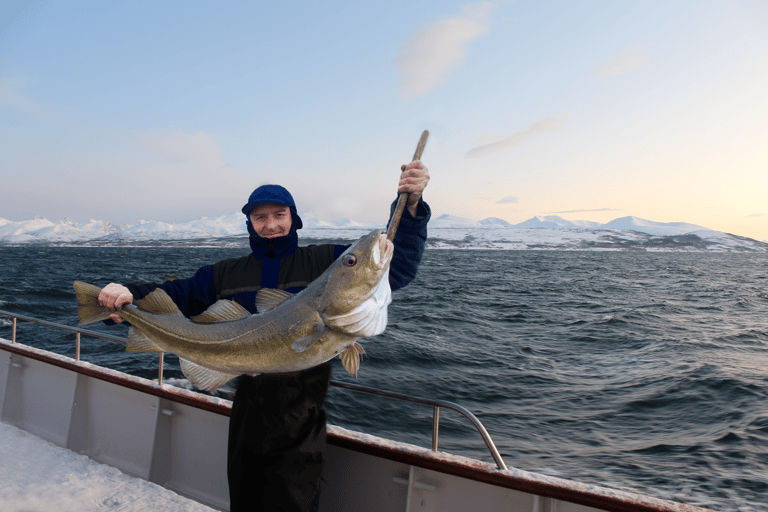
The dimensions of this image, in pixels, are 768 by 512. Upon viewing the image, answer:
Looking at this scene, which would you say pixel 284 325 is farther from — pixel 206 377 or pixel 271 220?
pixel 271 220

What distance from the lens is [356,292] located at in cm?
225

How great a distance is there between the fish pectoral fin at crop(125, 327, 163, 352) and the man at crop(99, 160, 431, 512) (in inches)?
7.6

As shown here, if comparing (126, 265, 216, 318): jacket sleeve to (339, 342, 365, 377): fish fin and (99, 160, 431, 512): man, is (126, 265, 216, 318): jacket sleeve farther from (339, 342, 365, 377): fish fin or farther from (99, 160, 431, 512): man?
(339, 342, 365, 377): fish fin

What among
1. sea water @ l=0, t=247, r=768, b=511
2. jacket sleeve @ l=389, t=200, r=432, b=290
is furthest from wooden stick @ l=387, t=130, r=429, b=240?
sea water @ l=0, t=247, r=768, b=511

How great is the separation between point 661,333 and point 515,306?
8742 millimetres

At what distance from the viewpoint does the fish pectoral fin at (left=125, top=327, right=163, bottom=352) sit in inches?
105

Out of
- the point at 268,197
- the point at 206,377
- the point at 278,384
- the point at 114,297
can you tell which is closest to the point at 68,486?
the point at 114,297

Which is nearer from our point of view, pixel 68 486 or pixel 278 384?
pixel 278 384

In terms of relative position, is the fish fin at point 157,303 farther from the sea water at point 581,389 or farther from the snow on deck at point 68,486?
the sea water at point 581,389

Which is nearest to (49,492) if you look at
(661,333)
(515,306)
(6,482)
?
(6,482)

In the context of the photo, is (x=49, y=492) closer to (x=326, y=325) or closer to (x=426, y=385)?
(x=326, y=325)

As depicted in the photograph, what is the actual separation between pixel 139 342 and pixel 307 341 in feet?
3.92

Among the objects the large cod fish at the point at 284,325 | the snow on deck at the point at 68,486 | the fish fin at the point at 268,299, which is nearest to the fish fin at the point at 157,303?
the large cod fish at the point at 284,325

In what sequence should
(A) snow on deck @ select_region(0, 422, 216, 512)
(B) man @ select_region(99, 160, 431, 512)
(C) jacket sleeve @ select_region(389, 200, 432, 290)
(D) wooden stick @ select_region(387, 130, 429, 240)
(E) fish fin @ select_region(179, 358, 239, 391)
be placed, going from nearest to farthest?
1. (D) wooden stick @ select_region(387, 130, 429, 240)
2. (E) fish fin @ select_region(179, 358, 239, 391)
3. (B) man @ select_region(99, 160, 431, 512)
4. (C) jacket sleeve @ select_region(389, 200, 432, 290)
5. (A) snow on deck @ select_region(0, 422, 216, 512)
